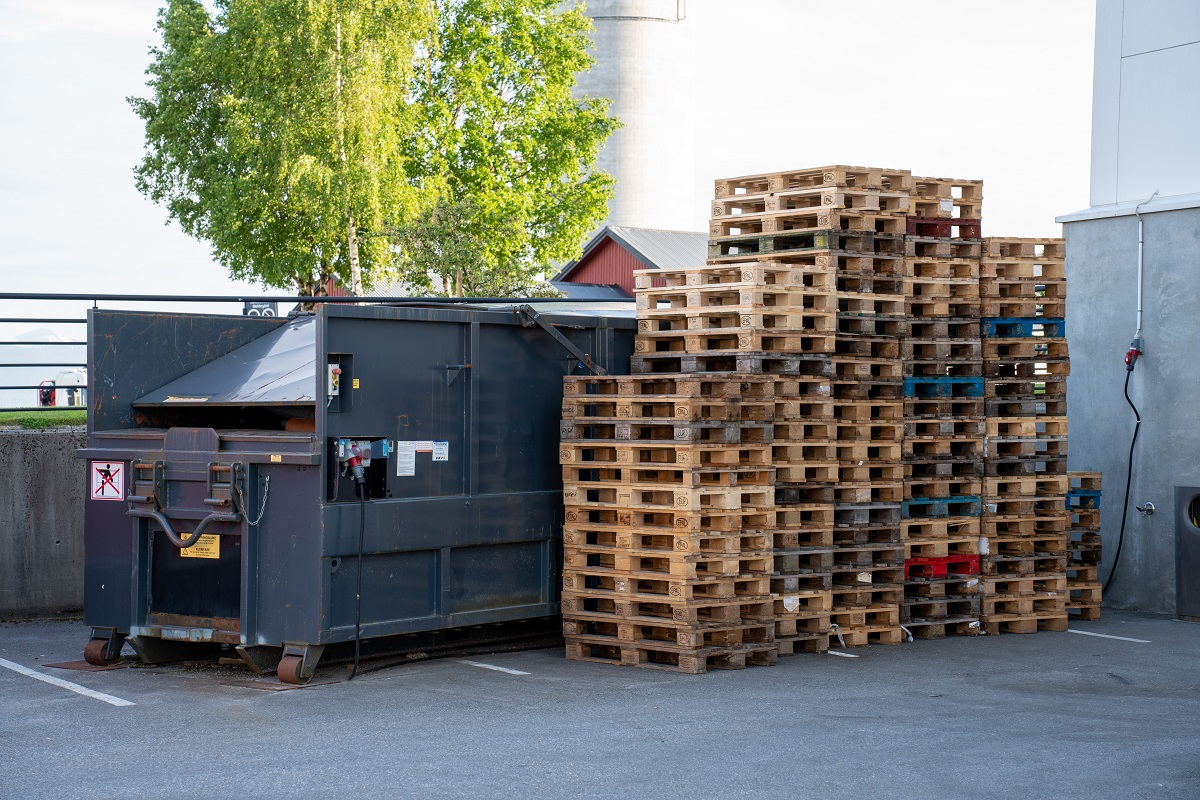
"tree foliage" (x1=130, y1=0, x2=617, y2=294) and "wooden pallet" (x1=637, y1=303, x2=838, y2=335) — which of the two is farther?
"tree foliage" (x1=130, y1=0, x2=617, y2=294)

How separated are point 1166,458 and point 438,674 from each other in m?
8.31

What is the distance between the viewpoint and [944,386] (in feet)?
40.8

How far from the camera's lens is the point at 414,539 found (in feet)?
32.8

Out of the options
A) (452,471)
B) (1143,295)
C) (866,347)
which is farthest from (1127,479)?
(452,471)

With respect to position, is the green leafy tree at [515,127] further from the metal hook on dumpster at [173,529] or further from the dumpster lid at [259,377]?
the metal hook on dumpster at [173,529]

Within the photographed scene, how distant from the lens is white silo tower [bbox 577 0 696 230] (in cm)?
5350

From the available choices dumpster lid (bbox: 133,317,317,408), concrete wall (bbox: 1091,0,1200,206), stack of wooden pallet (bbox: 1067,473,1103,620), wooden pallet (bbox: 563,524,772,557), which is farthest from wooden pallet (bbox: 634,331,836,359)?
concrete wall (bbox: 1091,0,1200,206)

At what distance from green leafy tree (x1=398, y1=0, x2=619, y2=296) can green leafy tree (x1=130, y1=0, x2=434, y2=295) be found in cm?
473

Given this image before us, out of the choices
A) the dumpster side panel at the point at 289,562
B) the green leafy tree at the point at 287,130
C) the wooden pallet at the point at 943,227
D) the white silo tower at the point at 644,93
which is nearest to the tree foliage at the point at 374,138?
the green leafy tree at the point at 287,130

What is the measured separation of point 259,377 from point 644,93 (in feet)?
147

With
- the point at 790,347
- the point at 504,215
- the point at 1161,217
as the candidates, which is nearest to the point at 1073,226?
the point at 1161,217

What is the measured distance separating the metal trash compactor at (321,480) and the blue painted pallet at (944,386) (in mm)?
2928

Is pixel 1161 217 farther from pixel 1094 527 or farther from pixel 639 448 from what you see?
pixel 639 448

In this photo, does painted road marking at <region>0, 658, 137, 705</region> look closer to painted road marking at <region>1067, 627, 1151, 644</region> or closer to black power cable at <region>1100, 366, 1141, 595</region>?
painted road marking at <region>1067, 627, 1151, 644</region>
